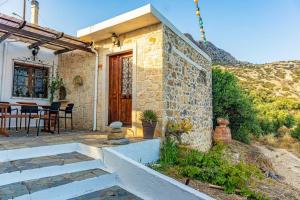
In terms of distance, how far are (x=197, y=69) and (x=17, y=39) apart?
596cm

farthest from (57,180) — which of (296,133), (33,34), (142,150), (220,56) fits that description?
(220,56)

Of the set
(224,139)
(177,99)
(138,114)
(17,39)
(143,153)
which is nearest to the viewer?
(143,153)

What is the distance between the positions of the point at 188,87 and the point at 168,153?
269 cm

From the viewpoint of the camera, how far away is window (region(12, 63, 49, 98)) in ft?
25.7

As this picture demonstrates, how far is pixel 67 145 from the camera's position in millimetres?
4348

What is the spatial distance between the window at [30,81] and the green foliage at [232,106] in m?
7.15

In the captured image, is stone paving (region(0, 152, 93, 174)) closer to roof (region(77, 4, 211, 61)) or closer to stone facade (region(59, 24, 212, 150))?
stone facade (region(59, 24, 212, 150))

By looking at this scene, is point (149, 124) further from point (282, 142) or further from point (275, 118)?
point (275, 118)

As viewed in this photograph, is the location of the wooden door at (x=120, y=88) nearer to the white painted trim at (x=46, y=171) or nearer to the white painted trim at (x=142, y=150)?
the white painted trim at (x=142, y=150)

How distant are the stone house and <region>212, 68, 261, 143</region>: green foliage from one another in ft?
6.83

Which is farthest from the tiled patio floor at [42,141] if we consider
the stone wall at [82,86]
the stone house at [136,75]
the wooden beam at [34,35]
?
the wooden beam at [34,35]

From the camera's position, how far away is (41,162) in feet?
11.6

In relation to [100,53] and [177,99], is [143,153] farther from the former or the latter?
[100,53]

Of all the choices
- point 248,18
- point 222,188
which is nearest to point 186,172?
point 222,188
